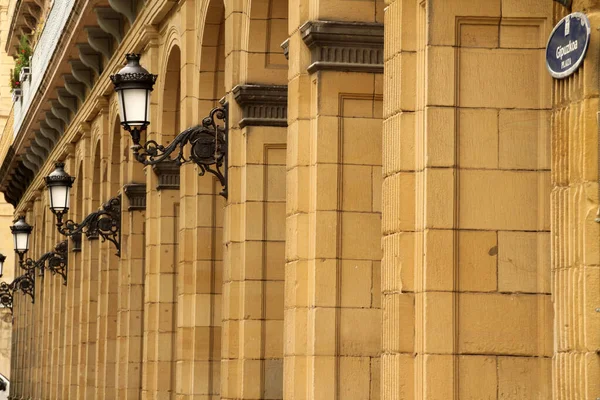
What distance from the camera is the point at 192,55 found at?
21.6 meters

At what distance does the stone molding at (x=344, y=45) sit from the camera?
14.5m

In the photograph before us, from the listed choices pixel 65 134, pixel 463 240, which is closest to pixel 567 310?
pixel 463 240

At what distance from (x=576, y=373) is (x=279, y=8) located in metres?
9.36

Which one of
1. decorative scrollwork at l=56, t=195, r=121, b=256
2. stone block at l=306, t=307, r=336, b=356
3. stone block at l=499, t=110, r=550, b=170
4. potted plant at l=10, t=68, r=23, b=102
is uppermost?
potted plant at l=10, t=68, r=23, b=102

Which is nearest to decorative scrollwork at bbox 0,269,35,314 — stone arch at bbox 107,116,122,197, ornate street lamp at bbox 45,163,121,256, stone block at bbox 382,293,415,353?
stone arch at bbox 107,116,122,197

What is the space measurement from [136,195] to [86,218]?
78 centimetres

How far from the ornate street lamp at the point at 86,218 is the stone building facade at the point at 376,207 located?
1.11 m

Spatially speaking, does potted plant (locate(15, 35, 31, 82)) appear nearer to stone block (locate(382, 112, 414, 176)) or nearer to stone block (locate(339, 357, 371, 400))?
stone block (locate(339, 357, 371, 400))

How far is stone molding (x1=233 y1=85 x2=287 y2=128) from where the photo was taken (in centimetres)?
1780

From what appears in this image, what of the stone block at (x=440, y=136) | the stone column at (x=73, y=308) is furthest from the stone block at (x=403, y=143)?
the stone column at (x=73, y=308)

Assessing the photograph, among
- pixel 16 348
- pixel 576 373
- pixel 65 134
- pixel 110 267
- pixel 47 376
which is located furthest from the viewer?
pixel 16 348

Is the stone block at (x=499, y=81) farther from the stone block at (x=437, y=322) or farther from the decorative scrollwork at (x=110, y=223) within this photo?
the decorative scrollwork at (x=110, y=223)

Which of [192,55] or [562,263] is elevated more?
[192,55]

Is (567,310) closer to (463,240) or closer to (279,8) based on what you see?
(463,240)
